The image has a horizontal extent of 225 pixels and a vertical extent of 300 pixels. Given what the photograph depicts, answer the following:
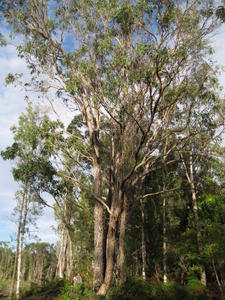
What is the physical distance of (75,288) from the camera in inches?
379

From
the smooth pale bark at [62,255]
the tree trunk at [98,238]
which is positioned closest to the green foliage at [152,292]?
the tree trunk at [98,238]

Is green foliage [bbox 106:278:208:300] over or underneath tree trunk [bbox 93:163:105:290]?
underneath

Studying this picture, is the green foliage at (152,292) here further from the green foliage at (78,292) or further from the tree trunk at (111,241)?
the green foliage at (78,292)

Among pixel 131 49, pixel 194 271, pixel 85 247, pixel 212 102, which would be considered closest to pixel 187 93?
pixel 212 102

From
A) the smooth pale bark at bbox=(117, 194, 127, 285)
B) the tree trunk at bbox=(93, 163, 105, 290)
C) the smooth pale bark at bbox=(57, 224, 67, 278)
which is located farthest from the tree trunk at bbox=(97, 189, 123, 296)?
the smooth pale bark at bbox=(57, 224, 67, 278)

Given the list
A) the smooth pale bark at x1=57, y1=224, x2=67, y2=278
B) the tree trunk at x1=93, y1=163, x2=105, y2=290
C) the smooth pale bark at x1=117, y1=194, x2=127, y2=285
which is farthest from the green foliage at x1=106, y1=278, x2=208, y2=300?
the smooth pale bark at x1=57, y1=224, x2=67, y2=278

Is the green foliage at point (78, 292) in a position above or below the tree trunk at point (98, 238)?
below

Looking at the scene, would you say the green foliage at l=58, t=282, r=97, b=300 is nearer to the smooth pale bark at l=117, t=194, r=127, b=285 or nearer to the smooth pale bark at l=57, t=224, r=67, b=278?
the smooth pale bark at l=117, t=194, r=127, b=285

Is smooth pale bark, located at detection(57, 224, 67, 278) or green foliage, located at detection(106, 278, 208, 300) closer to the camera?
green foliage, located at detection(106, 278, 208, 300)

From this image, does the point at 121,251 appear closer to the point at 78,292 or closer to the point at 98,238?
A: the point at 98,238

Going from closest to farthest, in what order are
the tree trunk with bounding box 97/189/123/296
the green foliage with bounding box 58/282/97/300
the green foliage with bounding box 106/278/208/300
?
the green foliage with bounding box 106/278/208/300
the green foliage with bounding box 58/282/97/300
the tree trunk with bounding box 97/189/123/296

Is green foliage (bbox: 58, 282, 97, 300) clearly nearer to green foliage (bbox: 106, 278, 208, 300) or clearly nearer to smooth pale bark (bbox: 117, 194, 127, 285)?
green foliage (bbox: 106, 278, 208, 300)

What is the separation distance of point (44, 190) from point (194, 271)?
364 inches

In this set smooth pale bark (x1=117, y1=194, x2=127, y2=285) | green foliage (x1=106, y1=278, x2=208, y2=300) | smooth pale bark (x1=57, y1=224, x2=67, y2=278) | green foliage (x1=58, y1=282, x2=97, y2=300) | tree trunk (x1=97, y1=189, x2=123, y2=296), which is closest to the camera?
green foliage (x1=106, y1=278, x2=208, y2=300)
